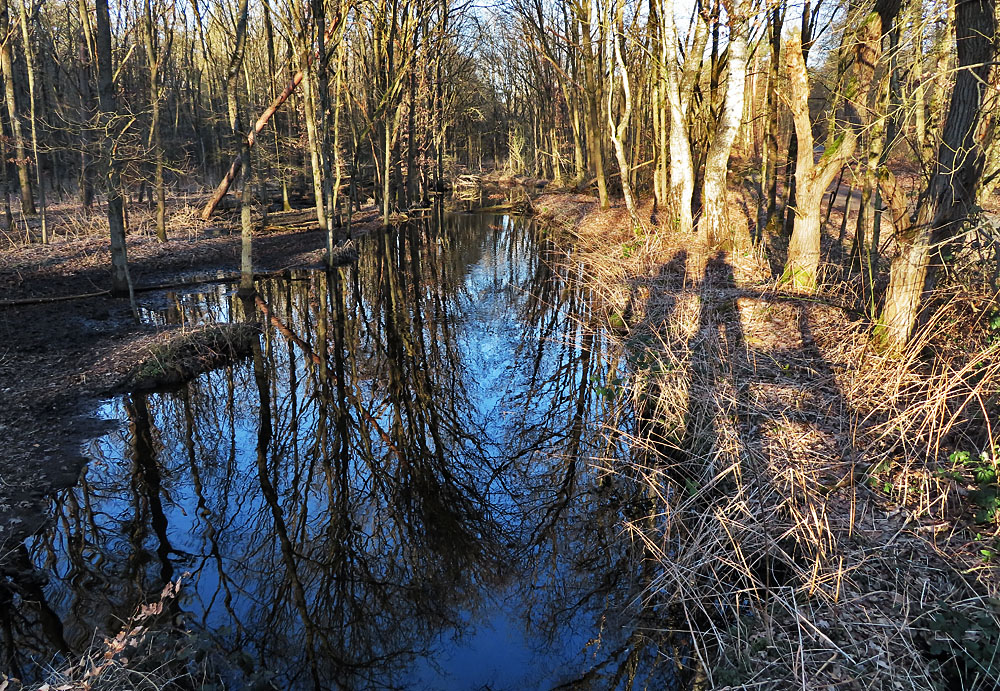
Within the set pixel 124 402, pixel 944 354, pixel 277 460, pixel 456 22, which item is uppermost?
pixel 456 22

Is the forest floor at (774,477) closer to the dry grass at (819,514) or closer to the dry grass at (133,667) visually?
the dry grass at (819,514)

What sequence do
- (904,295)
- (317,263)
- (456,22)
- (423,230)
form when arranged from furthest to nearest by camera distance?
(456,22) → (423,230) → (317,263) → (904,295)

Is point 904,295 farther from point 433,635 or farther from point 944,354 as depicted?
point 433,635

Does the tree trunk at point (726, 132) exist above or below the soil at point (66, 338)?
above

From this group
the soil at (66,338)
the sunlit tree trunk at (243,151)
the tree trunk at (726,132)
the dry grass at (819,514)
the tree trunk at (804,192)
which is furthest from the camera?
the sunlit tree trunk at (243,151)

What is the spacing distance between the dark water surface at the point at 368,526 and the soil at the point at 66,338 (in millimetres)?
365

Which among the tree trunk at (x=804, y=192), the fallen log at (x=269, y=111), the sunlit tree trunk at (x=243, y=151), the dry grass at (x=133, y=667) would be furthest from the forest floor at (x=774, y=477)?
the fallen log at (x=269, y=111)

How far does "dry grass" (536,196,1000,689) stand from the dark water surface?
68 centimetres

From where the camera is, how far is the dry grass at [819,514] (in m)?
3.89

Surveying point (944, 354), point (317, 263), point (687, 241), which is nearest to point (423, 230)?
point (317, 263)

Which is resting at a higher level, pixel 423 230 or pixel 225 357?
pixel 423 230

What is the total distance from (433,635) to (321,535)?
1.83 meters

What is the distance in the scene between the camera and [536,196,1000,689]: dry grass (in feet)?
12.8

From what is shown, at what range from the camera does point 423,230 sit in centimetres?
2672
